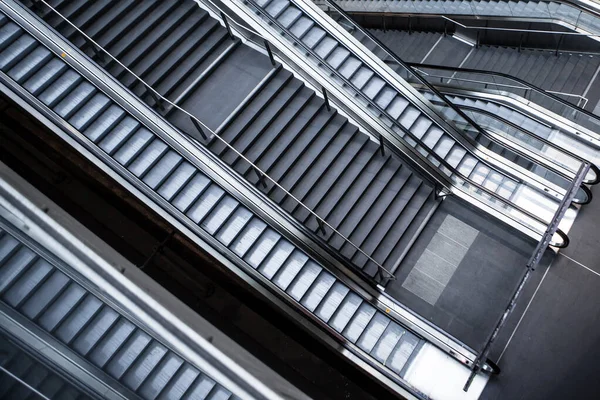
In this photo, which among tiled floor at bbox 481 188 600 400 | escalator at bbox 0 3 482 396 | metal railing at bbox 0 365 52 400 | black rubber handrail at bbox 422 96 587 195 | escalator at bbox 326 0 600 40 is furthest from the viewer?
escalator at bbox 326 0 600 40

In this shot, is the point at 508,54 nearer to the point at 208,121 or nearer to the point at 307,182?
the point at 307,182

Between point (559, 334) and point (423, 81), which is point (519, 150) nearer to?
point (423, 81)

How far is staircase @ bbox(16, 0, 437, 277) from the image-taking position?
9.20 metres

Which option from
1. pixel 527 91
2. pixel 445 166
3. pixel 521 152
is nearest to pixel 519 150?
pixel 521 152

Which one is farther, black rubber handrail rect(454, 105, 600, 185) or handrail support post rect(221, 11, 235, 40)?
handrail support post rect(221, 11, 235, 40)

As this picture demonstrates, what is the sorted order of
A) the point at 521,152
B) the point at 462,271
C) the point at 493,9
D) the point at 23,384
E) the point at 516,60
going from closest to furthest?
A: the point at 23,384
the point at 462,271
the point at 521,152
the point at 493,9
the point at 516,60

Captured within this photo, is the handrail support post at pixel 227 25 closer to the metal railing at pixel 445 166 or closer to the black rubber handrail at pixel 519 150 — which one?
the metal railing at pixel 445 166

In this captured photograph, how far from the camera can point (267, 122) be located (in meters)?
9.47

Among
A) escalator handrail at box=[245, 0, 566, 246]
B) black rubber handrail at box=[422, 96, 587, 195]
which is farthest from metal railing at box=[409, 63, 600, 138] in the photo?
escalator handrail at box=[245, 0, 566, 246]

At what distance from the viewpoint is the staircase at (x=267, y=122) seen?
920 cm

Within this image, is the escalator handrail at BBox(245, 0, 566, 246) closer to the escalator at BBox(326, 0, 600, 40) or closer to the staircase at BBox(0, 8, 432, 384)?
the staircase at BBox(0, 8, 432, 384)

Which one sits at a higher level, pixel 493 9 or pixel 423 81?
pixel 493 9

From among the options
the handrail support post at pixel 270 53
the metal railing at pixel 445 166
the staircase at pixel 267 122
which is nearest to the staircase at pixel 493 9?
the metal railing at pixel 445 166

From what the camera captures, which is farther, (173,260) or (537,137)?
(173,260)
